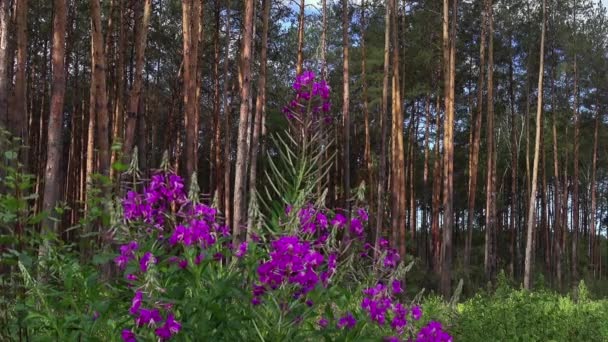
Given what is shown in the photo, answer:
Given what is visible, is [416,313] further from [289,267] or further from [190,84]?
[190,84]

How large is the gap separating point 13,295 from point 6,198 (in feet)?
1.71

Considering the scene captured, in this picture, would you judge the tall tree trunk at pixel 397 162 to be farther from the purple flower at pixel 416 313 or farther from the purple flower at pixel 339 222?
the purple flower at pixel 339 222

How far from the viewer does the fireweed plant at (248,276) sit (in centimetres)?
224

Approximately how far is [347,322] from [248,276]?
467mm

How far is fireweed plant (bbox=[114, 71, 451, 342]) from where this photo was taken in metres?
2.24

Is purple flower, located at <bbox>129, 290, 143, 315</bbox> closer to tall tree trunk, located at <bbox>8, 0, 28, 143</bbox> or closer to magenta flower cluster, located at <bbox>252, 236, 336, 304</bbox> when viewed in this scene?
magenta flower cluster, located at <bbox>252, 236, 336, 304</bbox>

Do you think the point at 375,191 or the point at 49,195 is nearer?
the point at 49,195

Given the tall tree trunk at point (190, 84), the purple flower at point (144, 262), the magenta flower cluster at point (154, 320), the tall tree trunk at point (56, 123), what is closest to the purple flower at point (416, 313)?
the magenta flower cluster at point (154, 320)

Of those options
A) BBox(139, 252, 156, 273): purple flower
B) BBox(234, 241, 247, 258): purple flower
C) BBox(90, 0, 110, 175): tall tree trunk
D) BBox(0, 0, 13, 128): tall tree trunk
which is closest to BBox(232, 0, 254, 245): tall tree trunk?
BBox(90, 0, 110, 175): tall tree trunk

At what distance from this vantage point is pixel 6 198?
283 cm

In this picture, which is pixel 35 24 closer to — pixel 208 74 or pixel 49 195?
pixel 208 74

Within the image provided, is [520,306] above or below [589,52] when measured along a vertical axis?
below

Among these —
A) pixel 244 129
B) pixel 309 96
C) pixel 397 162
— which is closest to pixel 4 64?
pixel 244 129

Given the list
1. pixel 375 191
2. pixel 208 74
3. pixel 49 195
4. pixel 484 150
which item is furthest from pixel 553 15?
pixel 49 195
